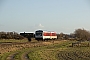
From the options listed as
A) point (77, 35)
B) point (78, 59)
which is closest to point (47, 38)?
point (78, 59)

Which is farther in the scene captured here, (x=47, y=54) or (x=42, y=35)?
(x=42, y=35)

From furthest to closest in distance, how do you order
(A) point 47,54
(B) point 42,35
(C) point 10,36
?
(C) point 10,36
(B) point 42,35
(A) point 47,54

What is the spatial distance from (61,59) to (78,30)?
91.6m

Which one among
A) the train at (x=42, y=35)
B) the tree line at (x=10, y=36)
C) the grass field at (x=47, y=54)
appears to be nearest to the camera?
the grass field at (x=47, y=54)

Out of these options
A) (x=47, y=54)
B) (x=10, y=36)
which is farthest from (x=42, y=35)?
(x=47, y=54)

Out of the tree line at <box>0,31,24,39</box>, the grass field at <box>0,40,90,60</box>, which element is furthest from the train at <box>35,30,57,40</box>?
the grass field at <box>0,40,90,60</box>

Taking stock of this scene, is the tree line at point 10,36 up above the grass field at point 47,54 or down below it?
above

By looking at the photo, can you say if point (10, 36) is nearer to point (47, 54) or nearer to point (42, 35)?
point (42, 35)

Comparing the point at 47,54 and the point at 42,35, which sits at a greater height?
the point at 42,35

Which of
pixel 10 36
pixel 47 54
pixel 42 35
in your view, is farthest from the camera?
pixel 10 36

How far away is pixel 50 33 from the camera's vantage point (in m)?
62.6

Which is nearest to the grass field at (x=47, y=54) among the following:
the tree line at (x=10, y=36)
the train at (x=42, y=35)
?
the train at (x=42, y=35)

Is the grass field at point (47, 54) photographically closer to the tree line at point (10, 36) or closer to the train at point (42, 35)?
the train at point (42, 35)

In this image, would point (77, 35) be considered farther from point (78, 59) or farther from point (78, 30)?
point (78, 59)
